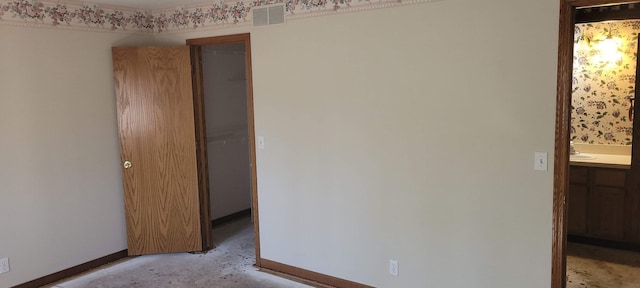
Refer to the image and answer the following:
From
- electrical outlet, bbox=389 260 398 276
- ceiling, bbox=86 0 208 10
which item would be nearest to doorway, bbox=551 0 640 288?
electrical outlet, bbox=389 260 398 276

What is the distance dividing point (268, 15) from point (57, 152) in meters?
2.07

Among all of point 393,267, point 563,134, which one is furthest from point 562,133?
point 393,267

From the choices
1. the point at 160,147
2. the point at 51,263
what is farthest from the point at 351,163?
the point at 51,263

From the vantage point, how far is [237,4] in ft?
12.3

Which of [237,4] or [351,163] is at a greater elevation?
[237,4]

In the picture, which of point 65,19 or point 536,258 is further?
point 65,19

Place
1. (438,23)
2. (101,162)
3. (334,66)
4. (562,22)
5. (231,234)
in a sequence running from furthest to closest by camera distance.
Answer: (231,234) < (101,162) < (334,66) < (438,23) < (562,22)

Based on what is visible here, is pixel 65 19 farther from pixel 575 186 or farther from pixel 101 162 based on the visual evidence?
pixel 575 186

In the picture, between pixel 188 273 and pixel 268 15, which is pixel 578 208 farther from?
pixel 188 273

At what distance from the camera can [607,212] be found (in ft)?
13.5

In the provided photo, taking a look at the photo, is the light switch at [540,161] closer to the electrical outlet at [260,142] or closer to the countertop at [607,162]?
the countertop at [607,162]

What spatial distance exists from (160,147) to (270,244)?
4.50 feet

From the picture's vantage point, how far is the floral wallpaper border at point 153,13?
3312 mm

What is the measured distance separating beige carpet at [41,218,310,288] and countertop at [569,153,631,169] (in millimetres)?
2813
